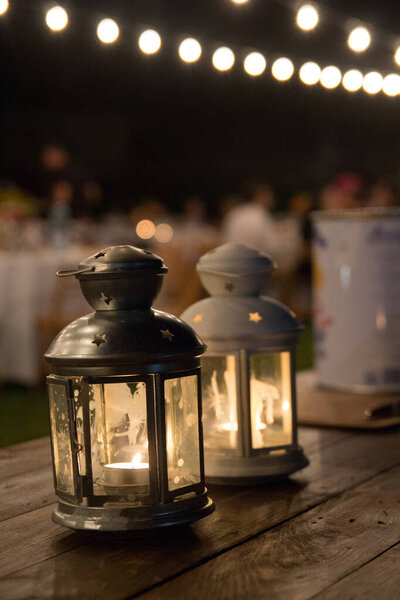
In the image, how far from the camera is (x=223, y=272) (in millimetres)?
1431

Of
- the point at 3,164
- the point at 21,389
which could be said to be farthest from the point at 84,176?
the point at 21,389

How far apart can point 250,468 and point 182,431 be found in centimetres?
28

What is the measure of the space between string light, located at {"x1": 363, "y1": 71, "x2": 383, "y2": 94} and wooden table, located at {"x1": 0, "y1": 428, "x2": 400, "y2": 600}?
83.8 inches

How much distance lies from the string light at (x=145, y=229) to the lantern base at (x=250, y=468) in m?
4.70

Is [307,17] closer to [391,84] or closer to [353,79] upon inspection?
[353,79]

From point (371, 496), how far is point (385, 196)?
458 centimetres

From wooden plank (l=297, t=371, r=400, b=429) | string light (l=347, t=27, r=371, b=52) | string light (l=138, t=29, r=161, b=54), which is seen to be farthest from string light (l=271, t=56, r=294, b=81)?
wooden plank (l=297, t=371, r=400, b=429)

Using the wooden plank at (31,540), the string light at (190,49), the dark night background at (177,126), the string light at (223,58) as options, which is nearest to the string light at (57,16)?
the string light at (190,49)

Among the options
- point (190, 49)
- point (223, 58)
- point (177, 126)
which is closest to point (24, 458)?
point (190, 49)

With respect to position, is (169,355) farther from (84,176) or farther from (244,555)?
(84,176)

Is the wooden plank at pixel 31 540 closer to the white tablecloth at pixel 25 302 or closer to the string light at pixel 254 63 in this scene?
the string light at pixel 254 63

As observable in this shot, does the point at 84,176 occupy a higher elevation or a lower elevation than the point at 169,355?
higher

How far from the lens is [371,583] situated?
97 cm

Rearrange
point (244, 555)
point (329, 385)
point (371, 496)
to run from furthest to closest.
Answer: point (329, 385), point (371, 496), point (244, 555)
